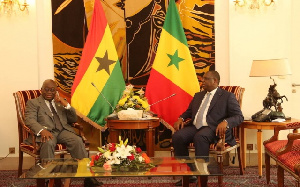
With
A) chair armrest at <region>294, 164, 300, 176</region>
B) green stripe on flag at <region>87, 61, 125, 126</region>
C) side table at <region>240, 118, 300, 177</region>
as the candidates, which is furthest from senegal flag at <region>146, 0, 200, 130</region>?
chair armrest at <region>294, 164, 300, 176</region>

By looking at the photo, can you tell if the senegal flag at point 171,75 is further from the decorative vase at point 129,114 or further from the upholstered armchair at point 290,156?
the upholstered armchair at point 290,156

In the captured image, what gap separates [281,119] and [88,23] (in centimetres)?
300

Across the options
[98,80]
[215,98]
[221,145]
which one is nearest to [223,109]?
[215,98]

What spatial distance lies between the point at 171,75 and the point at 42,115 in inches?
73.0

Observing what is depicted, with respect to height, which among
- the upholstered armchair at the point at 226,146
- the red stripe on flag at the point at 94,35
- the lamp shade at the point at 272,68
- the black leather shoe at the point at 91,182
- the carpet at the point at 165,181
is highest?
the red stripe on flag at the point at 94,35

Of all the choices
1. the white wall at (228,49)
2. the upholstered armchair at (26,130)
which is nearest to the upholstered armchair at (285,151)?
the white wall at (228,49)

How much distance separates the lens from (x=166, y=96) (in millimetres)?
6168

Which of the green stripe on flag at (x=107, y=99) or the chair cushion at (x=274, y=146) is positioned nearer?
the chair cushion at (x=274, y=146)

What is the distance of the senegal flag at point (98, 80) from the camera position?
19.9 ft

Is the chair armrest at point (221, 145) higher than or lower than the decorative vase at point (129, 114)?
lower

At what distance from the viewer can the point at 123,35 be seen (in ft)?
21.1

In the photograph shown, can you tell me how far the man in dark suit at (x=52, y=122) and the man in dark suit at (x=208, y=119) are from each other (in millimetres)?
1173

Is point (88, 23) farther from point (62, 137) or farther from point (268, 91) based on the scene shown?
point (268, 91)

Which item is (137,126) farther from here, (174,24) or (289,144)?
(289,144)
